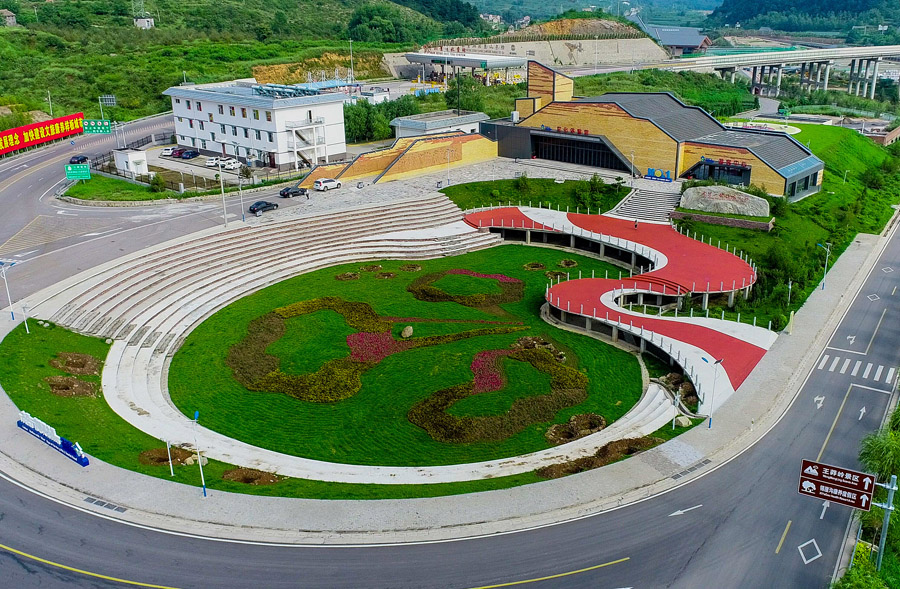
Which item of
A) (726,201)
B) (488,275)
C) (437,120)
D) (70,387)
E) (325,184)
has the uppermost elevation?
(437,120)

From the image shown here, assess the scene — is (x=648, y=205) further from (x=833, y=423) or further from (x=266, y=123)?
(x=266, y=123)

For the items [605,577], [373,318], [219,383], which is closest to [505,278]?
A: [373,318]

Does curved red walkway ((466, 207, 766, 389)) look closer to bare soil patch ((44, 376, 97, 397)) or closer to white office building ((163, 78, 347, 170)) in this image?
white office building ((163, 78, 347, 170))

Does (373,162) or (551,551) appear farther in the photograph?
(373,162)

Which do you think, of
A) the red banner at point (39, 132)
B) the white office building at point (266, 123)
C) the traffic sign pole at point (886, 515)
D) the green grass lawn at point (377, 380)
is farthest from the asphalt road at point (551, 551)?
the red banner at point (39, 132)

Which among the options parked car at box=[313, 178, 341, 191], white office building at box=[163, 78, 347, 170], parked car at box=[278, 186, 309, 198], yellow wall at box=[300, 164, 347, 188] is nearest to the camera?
parked car at box=[278, 186, 309, 198]

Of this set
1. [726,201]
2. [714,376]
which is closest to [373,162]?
[726,201]

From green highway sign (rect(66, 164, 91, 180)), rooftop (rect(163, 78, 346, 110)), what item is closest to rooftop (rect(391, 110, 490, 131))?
rooftop (rect(163, 78, 346, 110))
